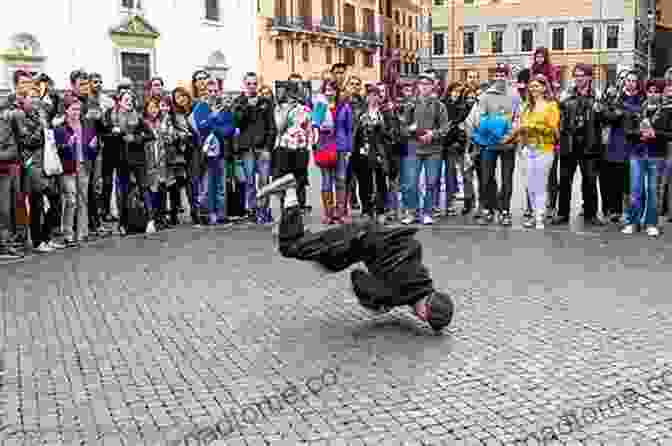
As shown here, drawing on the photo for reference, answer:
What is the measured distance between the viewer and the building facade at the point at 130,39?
34.9 metres

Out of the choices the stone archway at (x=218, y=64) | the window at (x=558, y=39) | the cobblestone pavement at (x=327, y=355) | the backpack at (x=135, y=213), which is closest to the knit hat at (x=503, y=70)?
the cobblestone pavement at (x=327, y=355)

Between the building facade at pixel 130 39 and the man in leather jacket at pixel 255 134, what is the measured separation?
23.6 m

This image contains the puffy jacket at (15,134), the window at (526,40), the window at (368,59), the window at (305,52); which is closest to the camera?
the puffy jacket at (15,134)

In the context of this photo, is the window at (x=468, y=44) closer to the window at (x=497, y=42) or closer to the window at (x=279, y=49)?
the window at (x=497, y=42)

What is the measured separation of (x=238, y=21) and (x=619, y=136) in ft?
120

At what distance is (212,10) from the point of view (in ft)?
145

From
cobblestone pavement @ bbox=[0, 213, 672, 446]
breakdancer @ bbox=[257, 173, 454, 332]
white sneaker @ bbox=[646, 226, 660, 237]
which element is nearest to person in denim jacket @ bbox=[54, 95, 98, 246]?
cobblestone pavement @ bbox=[0, 213, 672, 446]

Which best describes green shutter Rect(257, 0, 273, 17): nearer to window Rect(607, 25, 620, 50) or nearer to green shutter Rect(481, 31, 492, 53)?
green shutter Rect(481, 31, 492, 53)

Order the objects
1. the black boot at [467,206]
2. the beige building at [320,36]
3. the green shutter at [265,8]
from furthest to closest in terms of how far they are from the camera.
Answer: the beige building at [320,36] < the green shutter at [265,8] < the black boot at [467,206]

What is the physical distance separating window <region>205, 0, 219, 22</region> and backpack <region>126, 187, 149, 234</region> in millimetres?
33401

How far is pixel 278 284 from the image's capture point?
8.55 meters

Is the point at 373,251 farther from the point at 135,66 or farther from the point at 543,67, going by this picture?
the point at 135,66

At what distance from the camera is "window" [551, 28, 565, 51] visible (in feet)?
250

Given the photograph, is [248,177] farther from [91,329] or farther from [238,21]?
[238,21]
